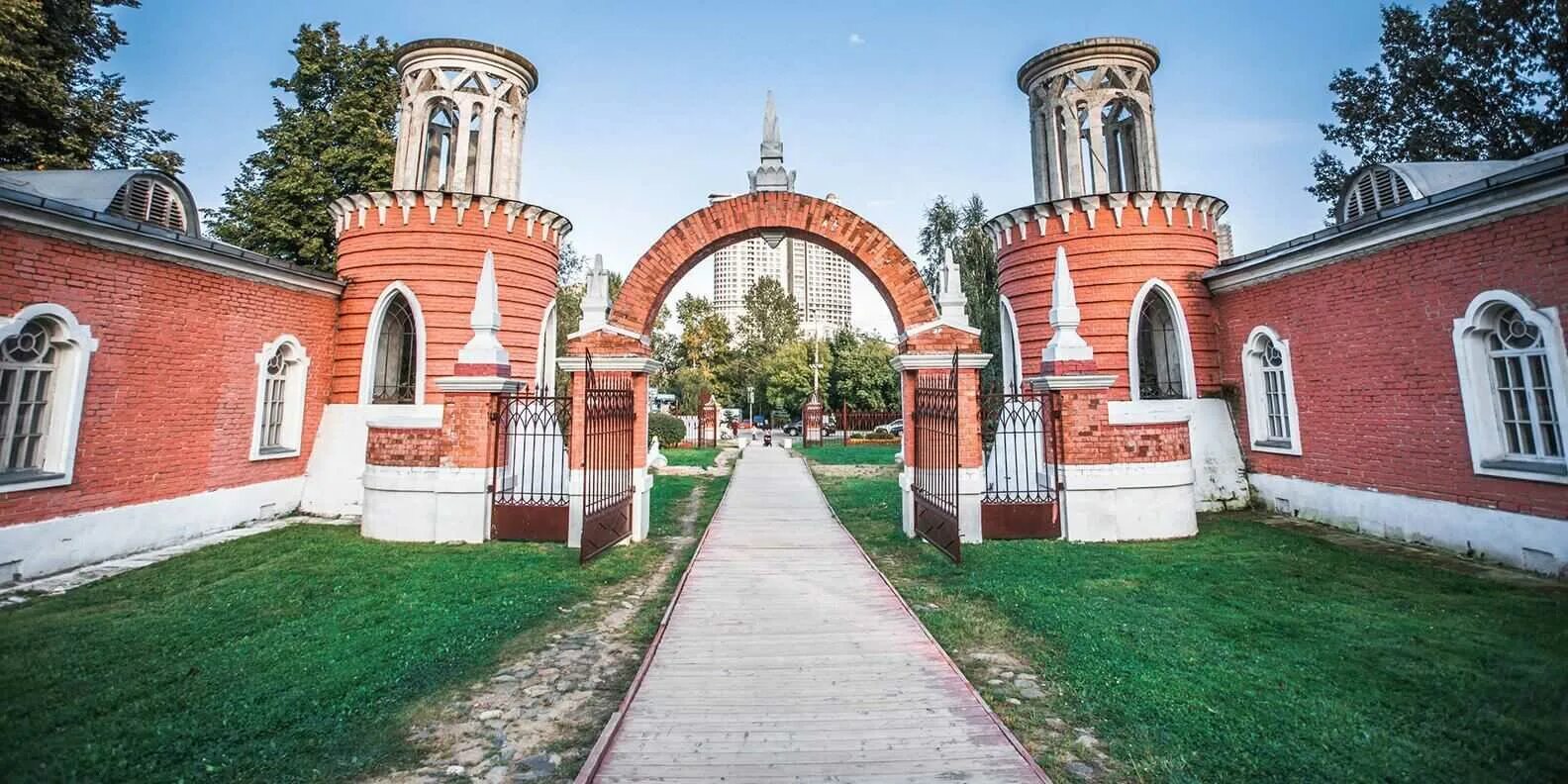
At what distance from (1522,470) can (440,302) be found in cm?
1653

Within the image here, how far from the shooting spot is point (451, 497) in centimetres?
862

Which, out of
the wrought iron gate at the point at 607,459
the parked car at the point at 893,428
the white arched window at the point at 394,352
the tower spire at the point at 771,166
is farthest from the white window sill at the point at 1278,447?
the parked car at the point at 893,428

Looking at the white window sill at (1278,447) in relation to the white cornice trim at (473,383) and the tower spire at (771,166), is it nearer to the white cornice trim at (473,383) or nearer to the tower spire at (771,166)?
the tower spire at (771,166)

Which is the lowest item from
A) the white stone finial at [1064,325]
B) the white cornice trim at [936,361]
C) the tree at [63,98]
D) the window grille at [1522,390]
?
the window grille at [1522,390]

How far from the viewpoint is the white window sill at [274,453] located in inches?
403

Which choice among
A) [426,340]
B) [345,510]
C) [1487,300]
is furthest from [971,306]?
[345,510]

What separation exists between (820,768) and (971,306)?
25.2 meters

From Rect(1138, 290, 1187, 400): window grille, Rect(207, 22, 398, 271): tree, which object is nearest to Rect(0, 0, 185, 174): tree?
Rect(207, 22, 398, 271): tree

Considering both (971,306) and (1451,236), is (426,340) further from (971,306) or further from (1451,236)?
(971,306)

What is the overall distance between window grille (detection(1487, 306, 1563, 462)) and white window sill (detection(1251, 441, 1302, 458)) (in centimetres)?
286

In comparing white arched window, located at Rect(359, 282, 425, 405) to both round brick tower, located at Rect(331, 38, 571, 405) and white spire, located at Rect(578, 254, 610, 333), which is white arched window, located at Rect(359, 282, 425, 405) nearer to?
round brick tower, located at Rect(331, 38, 571, 405)

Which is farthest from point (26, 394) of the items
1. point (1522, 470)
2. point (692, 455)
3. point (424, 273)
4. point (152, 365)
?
point (1522, 470)

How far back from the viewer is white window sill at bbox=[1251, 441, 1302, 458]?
1037 centimetres

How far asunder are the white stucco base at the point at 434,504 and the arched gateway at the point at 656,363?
1.35m
